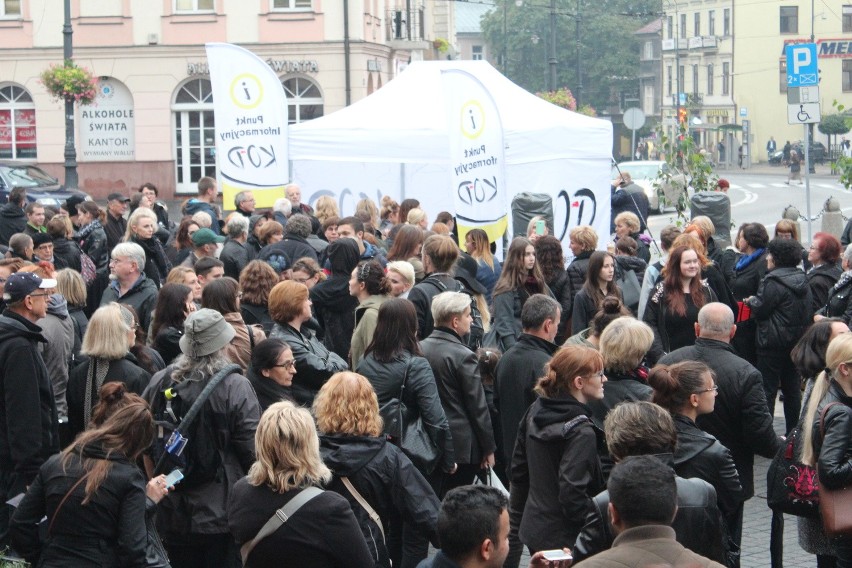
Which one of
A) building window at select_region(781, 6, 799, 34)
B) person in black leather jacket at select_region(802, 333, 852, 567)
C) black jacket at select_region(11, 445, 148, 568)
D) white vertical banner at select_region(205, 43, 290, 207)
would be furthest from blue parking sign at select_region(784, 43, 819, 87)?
building window at select_region(781, 6, 799, 34)

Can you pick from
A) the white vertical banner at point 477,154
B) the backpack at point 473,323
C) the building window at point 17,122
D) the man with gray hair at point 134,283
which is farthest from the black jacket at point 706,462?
the building window at point 17,122

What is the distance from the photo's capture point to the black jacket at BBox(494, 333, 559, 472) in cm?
713

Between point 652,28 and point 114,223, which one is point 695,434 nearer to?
point 114,223

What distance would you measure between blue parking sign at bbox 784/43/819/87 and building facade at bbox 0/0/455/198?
24.6 m

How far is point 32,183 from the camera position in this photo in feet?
93.3

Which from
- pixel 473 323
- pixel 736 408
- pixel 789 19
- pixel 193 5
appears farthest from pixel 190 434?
pixel 789 19

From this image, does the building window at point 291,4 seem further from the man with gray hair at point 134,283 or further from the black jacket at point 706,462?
the black jacket at point 706,462

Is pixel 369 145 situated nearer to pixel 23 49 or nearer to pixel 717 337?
pixel 717 337

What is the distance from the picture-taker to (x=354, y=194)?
712 inches

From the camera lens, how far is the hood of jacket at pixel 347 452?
5406 mm

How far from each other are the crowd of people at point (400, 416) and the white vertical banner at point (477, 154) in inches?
99.4

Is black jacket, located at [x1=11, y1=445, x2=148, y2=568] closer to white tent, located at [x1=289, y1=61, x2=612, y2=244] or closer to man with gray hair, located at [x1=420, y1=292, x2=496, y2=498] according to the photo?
man with gray hair, located at [x1=420, y1=292, x2=496, y2=498]

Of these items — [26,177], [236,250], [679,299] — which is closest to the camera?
[679,299]

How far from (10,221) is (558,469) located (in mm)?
10225
